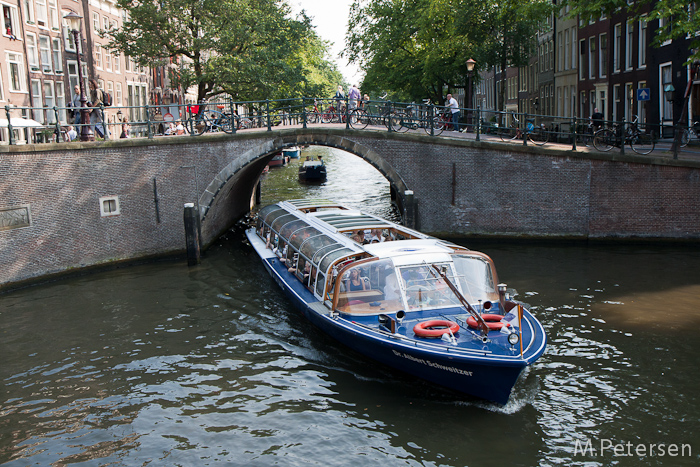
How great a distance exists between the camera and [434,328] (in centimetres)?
1126

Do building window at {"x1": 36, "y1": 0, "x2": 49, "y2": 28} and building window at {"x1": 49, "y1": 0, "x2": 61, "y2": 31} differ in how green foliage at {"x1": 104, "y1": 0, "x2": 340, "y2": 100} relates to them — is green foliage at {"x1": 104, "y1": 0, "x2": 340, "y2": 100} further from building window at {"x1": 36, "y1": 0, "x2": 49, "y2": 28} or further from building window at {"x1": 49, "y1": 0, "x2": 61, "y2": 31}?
building window at {"x1": 49, "y1": 0, "x2": 61, "y2": 31}

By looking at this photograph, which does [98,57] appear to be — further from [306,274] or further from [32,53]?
[306,274]

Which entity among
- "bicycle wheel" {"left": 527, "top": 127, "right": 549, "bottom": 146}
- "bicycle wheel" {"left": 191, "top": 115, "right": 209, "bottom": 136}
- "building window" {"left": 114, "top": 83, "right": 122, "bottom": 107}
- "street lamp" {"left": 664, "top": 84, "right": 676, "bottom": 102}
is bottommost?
"bicycle wheel" {"left": 527, "top": 127, "right": 549, "bottom": 146}

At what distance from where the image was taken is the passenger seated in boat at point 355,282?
1241cm

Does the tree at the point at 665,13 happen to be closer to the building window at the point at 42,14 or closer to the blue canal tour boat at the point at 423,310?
the blue canal tour boat at the point at 423,310

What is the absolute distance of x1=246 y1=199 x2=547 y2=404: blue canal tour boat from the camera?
34.3ft

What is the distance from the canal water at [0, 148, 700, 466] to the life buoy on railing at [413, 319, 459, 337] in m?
1.16

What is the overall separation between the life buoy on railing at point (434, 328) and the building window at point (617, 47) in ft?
84.2

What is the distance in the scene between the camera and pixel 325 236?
1556 cm

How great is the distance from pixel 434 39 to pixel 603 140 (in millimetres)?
16347

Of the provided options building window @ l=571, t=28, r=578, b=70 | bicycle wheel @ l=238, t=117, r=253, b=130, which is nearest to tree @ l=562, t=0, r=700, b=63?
bicycle wheel @ l=238, t=117, r=253, b=130

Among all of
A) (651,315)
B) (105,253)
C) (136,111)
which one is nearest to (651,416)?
(651,315)

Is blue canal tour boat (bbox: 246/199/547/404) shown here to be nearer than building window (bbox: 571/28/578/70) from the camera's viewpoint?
Yes

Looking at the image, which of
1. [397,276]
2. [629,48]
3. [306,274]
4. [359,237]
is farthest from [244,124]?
[629,48]
